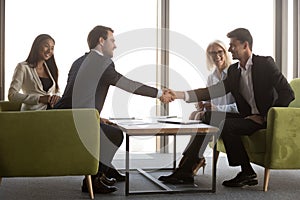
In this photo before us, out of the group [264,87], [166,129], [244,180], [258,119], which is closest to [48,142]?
[166,129]

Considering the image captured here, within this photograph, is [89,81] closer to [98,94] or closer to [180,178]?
[98,94]

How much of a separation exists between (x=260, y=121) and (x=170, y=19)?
7.37 ft

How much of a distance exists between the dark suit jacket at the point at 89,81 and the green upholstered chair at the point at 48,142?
415 millimetres

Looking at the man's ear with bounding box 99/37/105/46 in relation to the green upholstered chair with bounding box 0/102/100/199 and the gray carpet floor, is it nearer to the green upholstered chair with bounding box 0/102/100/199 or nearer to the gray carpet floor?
the green upholstered chair with bounding box 0/102/100/199

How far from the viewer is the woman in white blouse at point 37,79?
4.46 metres

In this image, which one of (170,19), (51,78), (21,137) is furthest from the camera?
(170,19)

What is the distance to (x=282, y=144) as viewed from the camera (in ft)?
12.1

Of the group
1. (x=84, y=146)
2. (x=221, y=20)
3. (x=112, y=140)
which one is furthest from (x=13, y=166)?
(x=221, y=20)

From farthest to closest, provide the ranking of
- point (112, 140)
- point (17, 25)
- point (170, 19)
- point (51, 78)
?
point (170, 19) → point (17, 25) → point (51, 78) → point (112, 140)

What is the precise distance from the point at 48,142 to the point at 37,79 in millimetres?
1439

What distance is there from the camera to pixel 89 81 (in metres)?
3.67

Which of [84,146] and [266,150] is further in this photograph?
[266,150]

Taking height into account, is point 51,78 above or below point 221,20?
below

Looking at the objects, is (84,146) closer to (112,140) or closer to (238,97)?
(112,140)
